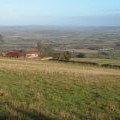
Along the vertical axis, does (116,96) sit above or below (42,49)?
above

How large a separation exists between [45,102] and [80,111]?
61.3 inches

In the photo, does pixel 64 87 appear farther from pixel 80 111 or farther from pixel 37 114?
pixel 37 114

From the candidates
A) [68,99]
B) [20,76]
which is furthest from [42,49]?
[68,99]

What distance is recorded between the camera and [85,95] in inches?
534

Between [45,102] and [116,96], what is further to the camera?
[116,96]

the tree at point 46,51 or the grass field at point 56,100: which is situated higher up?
the grass field at point 56,100

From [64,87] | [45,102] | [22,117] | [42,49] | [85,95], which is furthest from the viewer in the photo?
[42,49]

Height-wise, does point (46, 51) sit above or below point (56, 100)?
below

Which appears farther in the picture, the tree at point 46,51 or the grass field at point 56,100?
the tree at point 46,51

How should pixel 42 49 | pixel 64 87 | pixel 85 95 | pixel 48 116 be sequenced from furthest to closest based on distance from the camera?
pixel 42 49, pixel 64 87, pixel 85 95, pixel 48 116

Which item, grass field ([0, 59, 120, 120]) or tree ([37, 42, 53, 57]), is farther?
tree ([37, 42, 53, 57])

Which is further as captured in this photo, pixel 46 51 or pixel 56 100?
pixel 46 51

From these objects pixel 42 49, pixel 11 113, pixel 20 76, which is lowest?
pixel 42 49

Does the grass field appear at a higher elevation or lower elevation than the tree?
higher
